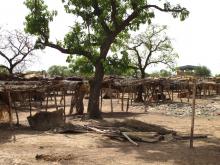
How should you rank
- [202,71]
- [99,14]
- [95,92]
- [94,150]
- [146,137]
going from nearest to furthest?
1. [94,150]
2. [146,137]
3. [99,14]
4. [95,92]
5. [202,71]

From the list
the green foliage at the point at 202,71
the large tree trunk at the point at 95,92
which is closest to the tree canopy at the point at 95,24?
the large tree trunk at the point at 95,92

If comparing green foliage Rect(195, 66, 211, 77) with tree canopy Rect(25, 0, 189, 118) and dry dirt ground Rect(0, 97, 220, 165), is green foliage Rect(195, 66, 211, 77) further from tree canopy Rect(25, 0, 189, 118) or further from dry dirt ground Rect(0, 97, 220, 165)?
dry dirt ground Rect(0, 97, 220, 165)

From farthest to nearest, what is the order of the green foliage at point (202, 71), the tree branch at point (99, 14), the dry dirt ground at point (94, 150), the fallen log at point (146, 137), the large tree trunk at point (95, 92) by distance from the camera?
the green foliage at point (202, 71), the large tree trunk at point (95, 92), the tree branch at point (99, 14), the fallen log at point (146, 137), the dry dirt ground at point (94, 150)

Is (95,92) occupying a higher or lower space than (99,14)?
lower

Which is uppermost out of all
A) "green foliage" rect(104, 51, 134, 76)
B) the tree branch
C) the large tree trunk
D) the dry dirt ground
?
the tree branch

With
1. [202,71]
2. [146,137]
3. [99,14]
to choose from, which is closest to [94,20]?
[99,14]

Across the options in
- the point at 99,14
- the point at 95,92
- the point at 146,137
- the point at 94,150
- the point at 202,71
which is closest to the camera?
the point at 94,150

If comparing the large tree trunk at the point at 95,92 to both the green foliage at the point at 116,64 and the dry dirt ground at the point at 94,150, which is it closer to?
the green foliage at the point at 116,64

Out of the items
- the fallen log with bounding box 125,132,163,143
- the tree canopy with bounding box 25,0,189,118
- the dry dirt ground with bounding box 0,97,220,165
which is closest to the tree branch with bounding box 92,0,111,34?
the tree canopy with bounding box 25,0,189,118

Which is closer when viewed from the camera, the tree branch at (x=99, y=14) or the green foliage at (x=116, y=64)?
the tree branch at (x=99, y=14)

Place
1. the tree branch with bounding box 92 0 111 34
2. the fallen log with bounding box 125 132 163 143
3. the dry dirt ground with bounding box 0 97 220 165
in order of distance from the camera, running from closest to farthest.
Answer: the dry dirt ground with bounding box 0 97 220 165 → the fallen log with bounding box 125 132 163 143 → the tree branch with bounding box 92 0 111 34

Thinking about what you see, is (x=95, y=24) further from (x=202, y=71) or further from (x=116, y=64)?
(x=202, y=71)

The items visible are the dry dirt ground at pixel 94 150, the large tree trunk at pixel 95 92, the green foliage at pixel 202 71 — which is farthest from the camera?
the green foliage at pixel 202 71

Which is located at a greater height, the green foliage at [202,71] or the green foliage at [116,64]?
the green foliage at [202,71]
